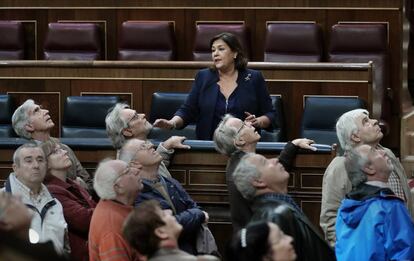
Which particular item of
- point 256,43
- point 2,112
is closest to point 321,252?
point 2,112

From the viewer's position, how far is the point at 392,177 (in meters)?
4.42

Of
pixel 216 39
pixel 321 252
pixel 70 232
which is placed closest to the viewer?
pixel 321 252

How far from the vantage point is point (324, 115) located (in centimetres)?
Result: 622

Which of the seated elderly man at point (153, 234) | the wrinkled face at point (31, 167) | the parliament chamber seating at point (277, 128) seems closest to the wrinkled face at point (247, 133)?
the wrinkled face at point (31, 167)

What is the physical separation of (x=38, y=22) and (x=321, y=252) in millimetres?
4683

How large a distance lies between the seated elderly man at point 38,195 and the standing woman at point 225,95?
1.53m

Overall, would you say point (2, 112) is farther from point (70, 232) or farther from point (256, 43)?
point (70, 232)

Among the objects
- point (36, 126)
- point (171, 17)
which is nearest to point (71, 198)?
point (36, 126)

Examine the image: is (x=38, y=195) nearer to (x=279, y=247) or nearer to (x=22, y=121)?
(x=22, y=121)

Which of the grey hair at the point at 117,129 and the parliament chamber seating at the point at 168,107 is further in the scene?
the parliament chamber seating at the point at 168,107

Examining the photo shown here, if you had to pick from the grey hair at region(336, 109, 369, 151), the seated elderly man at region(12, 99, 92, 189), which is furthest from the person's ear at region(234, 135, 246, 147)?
the seated elderly man at region(12, 99, 92, 189)

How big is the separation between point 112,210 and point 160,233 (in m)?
0.76

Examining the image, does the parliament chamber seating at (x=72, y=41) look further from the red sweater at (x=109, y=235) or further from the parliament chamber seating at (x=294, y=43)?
the red sweater at (x=109, y=235)

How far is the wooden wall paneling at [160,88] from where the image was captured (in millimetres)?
6539
